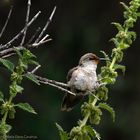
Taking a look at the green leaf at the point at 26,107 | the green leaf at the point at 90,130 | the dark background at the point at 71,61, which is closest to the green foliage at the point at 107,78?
the green leaf at the point at 90,130

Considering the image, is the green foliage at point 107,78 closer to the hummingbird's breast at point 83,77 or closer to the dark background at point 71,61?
the hummingbird's breast at point 83,77

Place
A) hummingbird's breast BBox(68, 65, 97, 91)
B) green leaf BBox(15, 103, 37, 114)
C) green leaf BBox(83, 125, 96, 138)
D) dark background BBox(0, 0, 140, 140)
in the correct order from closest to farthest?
green leaf BBox(15, 103, 37, 114) → green leaf BBox(83, 125, 96, 138) → hummingbird's breast BBox(68, 65, 97, 91) → dark background BBox(0, 0, 140, 140)

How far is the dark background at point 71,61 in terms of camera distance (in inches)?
505

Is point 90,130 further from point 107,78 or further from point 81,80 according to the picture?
point 81,80

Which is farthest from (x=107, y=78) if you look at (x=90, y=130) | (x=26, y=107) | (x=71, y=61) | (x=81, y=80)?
(x=71, y=61)

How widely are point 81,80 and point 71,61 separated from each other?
27.0 feet

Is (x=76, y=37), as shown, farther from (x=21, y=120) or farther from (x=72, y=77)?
(x=72, y=77)

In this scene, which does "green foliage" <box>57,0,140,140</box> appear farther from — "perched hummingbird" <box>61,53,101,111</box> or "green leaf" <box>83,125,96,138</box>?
"perched hummingbird" <box>61,53,101,111</box>

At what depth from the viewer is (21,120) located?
1329cm

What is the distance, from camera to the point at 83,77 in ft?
18.4

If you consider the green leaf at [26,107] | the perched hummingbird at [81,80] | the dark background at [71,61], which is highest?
the green leaf at [26,107]

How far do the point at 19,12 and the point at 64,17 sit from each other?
33.3 inches

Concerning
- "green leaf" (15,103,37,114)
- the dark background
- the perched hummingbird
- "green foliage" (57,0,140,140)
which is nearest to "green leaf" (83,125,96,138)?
"green foliage" (57,0,140,140)

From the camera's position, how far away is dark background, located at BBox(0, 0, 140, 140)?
1282 centimetres
